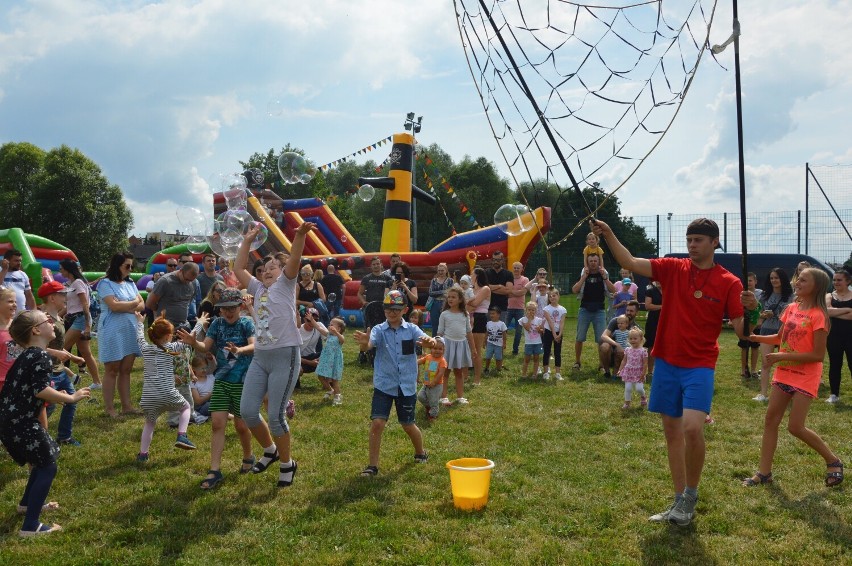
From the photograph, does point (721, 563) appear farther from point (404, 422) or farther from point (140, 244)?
point (140, 244)

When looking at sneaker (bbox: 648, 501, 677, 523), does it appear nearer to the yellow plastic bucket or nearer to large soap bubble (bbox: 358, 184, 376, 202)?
the yellow plastic bucket

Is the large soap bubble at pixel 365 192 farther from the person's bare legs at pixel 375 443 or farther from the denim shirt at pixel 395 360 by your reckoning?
the person's bare legs at pixel 375 443

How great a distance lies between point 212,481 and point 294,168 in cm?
1136

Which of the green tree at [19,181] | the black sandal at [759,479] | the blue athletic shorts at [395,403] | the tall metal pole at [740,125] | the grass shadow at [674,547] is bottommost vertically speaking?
the grass shadow at [674,547]

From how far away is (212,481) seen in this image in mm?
5172

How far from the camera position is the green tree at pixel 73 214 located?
40312 mm

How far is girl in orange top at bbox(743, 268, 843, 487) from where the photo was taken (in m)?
5.18

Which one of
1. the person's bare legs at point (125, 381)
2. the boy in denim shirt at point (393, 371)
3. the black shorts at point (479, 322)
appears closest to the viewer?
the boy in denim shirt at point (393, 371)

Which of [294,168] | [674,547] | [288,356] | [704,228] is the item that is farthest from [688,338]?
[294,168]

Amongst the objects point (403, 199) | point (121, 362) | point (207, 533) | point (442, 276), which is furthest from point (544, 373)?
point (403, 199)

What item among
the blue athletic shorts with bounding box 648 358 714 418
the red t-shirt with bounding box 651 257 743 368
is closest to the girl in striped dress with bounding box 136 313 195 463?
the blue athletic shorts with bounding box 648 358 714 418

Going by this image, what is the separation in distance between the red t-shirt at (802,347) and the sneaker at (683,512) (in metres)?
1.52

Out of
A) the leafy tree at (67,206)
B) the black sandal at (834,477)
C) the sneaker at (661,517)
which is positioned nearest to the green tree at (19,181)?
the leafy tree at (67,206)

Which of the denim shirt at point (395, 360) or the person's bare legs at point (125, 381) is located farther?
the person's bare legs at point (125, 381)
